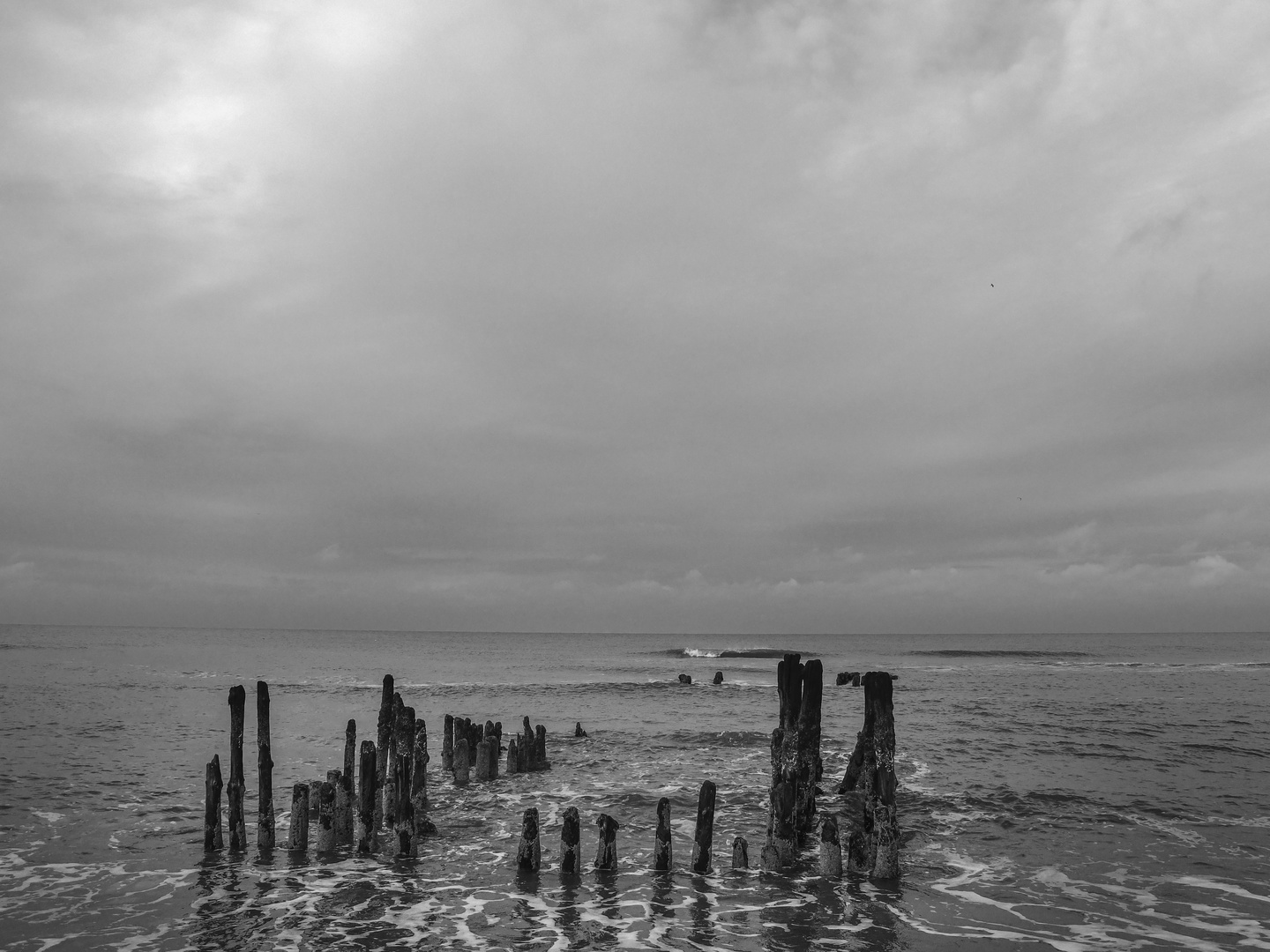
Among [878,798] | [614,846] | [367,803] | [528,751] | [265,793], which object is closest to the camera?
[878,798]

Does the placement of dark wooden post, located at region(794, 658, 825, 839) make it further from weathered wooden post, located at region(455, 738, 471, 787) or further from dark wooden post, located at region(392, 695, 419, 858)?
weathered wooden post, located at region(455, 738, 471, 787)

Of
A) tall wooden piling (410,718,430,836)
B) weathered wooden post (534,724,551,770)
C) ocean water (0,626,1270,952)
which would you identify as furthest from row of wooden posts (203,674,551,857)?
weathered wooden post (534,724,551,770)

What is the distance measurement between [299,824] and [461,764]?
8279mm

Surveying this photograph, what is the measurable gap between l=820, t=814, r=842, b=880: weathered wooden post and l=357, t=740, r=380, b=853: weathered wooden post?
873cm

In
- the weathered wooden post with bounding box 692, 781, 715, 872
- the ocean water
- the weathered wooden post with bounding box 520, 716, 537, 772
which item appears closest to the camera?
the ocean water

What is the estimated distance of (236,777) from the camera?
17.8m

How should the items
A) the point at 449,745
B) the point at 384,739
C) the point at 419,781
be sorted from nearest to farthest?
the point at 384,739
the point at 419,781
the point at 449,745

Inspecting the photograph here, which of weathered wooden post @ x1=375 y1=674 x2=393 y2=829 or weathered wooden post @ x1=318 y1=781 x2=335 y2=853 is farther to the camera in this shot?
weathered wooden post @ x1=375 y1=674 x2=393 y2=829

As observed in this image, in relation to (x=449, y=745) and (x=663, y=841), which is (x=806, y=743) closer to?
(x=663, y=841)

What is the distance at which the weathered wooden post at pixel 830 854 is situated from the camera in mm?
15726

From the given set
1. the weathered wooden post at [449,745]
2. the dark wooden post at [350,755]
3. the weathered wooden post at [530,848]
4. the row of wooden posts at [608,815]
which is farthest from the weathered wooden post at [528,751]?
the weathered wooden post at [530,848]

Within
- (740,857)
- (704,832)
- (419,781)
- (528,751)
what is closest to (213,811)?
(419,781)

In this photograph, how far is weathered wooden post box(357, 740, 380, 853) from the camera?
17094 mm

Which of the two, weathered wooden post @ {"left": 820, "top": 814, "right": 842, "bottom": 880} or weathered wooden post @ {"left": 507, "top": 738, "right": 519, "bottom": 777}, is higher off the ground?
weathered wooden post @ {"left": 820, "top": 814, "right": 842, "bottom": 880}
